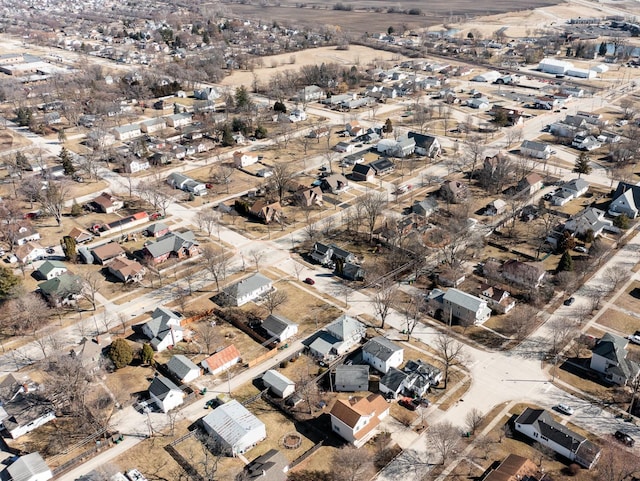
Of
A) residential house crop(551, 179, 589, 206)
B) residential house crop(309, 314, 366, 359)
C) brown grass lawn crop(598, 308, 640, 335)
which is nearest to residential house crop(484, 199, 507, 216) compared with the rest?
residential house crop(551, 179, 589, 206)

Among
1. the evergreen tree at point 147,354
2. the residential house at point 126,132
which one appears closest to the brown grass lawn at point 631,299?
the evergreen tree at point 147,354

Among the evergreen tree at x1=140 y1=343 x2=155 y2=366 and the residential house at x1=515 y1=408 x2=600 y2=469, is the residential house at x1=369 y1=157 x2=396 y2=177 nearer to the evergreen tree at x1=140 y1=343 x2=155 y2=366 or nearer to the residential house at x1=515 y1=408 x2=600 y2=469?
the evergreen tree at x1=140 y1=343 x2=155 y2=366

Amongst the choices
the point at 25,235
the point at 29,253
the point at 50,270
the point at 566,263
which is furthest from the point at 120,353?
the point at 566,263

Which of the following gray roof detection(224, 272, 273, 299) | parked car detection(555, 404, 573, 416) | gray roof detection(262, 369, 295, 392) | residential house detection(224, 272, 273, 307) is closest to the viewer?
parked car detection(555, 404, 573, 416)

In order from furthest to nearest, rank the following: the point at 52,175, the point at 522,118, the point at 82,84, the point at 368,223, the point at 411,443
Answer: the point at 82,84 < the point at 522,118 < the point at 52,175 < the point at 368,223 < the point at 411,443

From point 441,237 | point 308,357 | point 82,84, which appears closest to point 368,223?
point 441,237

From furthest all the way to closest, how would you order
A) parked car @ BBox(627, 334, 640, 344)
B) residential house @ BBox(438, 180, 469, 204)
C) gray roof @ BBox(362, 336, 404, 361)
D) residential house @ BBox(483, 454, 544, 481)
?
residential house @ BBox(438, 180, 469, 204) < parked car @ BBox(627, 334, 640, 344) < gray roof @ BBox(362, 336, 404, 361) < residential house @ BBox(483, 454, 544, 481)

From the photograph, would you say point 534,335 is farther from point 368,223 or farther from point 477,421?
point 368,223
